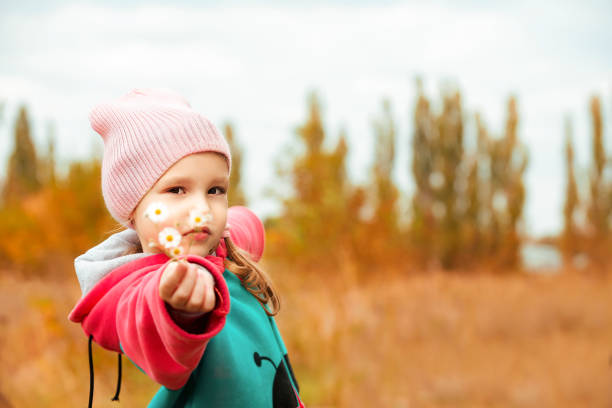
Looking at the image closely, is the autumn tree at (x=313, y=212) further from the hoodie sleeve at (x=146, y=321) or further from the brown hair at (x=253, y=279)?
the hoodie sleeve at (x=146, y=321)

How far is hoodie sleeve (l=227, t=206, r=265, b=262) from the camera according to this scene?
5.06 ft

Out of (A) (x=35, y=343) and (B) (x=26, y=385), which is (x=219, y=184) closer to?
(B) (x=26, y=385)

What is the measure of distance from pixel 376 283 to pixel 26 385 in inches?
228

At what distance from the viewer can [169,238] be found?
0.85m

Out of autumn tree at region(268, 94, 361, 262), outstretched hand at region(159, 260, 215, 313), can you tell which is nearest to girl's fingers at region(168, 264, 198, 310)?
outstretched hand at region(159, 260, 215, 313)

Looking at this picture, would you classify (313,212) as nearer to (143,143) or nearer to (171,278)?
(143,143)

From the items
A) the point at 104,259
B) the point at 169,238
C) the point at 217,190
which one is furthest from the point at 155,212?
the point at 104,259

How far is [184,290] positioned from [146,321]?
0.13 m

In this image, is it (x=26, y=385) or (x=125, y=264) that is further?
(x=26, y=385)

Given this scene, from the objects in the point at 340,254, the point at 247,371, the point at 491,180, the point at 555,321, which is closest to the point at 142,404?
the point at 247,371

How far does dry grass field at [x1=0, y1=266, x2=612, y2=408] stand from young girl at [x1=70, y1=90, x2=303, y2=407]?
4.61ft

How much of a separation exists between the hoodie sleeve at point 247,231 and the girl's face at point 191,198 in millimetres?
346

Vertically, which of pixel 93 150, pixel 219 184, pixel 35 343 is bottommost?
pixel 35 343

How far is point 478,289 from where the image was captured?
31.7 feet
